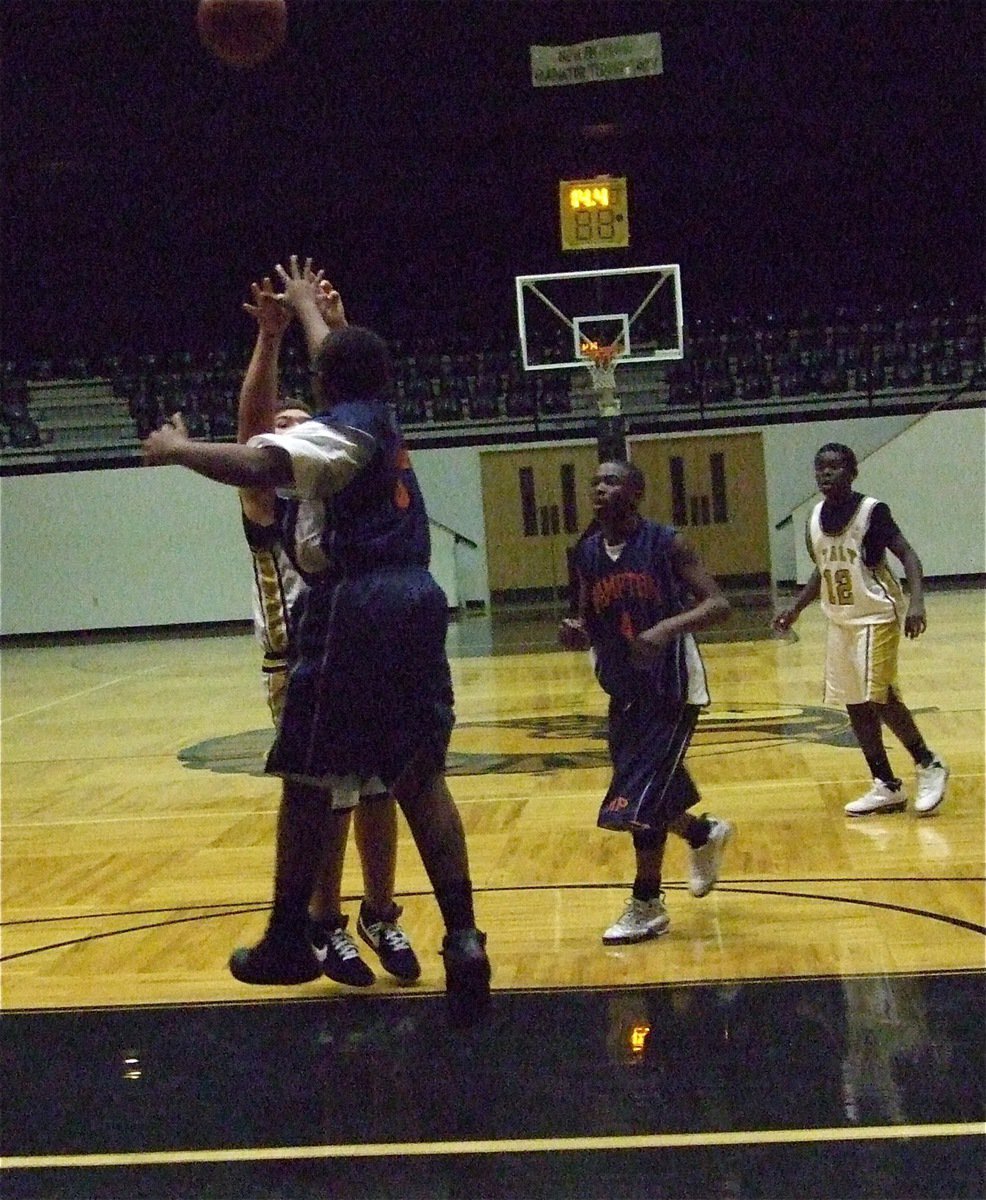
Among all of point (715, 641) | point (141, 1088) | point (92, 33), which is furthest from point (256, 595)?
point (92, 33)

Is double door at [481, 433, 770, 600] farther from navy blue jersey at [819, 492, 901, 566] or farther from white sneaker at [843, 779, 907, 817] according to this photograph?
white sneaker at [843, 779, 907, 817]

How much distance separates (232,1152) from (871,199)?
1954cm

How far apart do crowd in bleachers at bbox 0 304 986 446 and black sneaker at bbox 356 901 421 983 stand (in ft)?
55.3

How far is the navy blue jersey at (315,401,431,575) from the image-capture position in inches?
126

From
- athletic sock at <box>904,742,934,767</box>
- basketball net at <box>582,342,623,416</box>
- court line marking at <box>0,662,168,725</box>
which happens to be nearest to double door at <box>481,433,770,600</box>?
basketball net at <box>582,342,623,416</box>

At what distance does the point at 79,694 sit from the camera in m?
12.4

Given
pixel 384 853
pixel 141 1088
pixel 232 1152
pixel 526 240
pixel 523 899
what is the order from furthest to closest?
pixel 526 240
pixel 523 899
pixel 384 853
pixel 141 1088
pixel 232 1152

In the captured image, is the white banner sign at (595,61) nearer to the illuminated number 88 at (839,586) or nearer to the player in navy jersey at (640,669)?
the illuminated number 88 at (839,586)

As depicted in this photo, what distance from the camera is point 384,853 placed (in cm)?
401

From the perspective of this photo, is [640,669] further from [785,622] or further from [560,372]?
[560,372]

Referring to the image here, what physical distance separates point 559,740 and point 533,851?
2.78 meters

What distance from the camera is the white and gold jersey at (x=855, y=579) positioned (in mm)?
5973

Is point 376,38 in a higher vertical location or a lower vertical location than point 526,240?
higher

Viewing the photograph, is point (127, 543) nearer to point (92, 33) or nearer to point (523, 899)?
point (92, 33)
